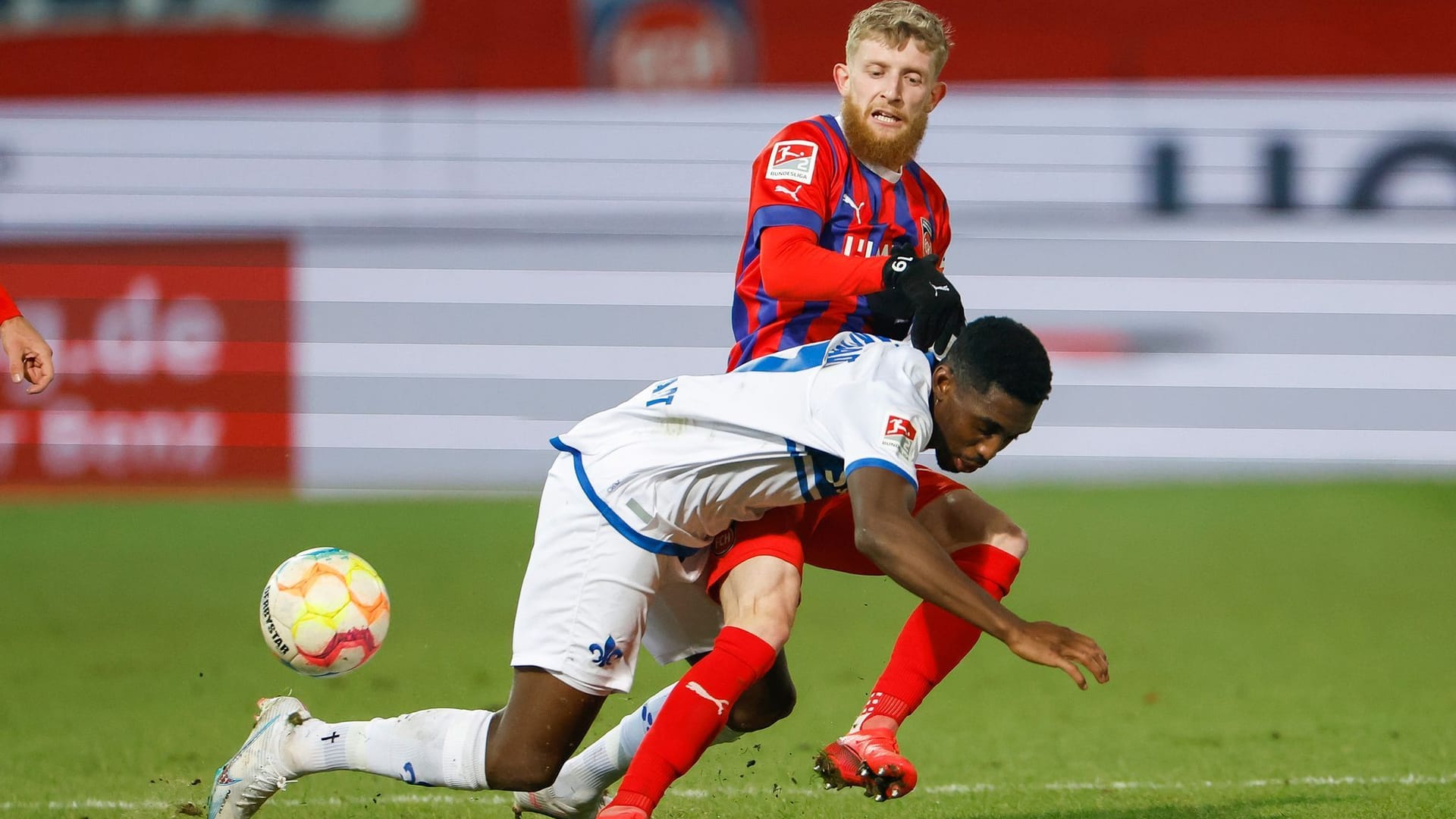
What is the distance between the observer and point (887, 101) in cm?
470

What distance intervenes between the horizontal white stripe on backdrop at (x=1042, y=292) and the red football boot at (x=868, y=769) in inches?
378

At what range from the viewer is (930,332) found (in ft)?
14.0

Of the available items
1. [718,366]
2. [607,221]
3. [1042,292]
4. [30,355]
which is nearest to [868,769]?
[30,355]

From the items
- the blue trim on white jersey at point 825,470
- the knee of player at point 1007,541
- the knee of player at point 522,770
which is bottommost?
the knee of player at point 522,770

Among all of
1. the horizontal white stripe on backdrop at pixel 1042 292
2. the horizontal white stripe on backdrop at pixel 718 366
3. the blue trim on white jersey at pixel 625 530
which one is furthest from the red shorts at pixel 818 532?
the horizontal white stripe on backdrop at pixel 1042 292

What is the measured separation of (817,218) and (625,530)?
0.99 metres

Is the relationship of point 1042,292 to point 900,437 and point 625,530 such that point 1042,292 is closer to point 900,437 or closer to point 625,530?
point 625,530

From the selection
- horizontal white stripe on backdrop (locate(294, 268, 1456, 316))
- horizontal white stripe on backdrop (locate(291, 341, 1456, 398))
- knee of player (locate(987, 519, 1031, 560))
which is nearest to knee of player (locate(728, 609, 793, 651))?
knee of player (locate(987, 519, 1031, 560))

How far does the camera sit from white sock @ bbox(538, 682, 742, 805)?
15.4 feet

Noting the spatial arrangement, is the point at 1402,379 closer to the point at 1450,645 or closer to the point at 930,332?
the point at 1450,645

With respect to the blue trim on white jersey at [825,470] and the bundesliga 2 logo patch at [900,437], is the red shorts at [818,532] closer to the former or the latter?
the blue trim on white jersey at [825,470]

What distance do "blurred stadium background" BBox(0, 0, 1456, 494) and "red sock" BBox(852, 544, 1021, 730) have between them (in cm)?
823

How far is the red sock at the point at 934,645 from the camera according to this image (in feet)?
14.6

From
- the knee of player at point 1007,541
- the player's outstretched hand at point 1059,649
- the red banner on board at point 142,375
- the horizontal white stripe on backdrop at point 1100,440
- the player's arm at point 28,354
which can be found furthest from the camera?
the horizontal white stripe on backdrop at point 1100,440
